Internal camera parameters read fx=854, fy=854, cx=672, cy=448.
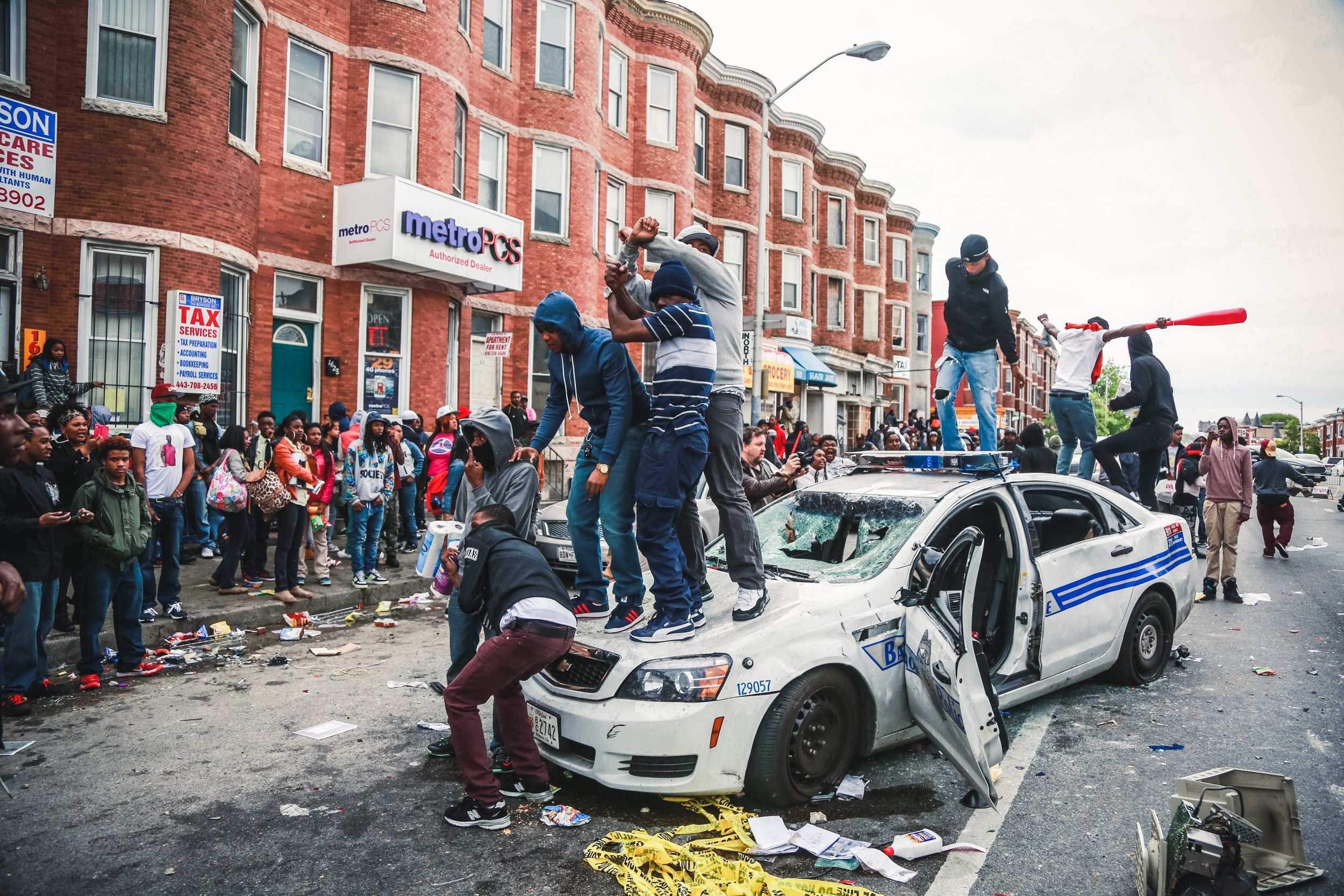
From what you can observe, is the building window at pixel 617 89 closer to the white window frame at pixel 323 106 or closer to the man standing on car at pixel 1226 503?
the white window frame at pixel 323 106

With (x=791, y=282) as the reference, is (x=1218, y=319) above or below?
below

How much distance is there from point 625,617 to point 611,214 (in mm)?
18203

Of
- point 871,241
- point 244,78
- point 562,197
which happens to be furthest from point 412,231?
point 871,241

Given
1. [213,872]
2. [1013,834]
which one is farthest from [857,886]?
[213,872]

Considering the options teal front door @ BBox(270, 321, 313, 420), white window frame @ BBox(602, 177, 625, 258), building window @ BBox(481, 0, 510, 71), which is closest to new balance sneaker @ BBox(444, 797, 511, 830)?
teal front door @ BBox(270, 321, 313, 420)

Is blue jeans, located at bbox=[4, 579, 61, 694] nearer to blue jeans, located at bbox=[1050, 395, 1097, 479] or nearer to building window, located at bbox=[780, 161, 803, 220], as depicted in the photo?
blue jeans, located at bbox=[1050, 395, 1097, 479]

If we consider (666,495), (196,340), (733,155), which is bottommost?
(666,495)

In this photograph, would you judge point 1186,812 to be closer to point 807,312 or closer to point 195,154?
point 195,154

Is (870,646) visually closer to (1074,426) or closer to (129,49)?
(1074,426)

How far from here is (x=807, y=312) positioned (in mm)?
30391

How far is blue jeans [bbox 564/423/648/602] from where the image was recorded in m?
4.72

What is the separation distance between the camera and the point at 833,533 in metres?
5.21

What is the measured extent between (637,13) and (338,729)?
815 inches

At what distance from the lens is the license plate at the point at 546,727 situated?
4039 mm
